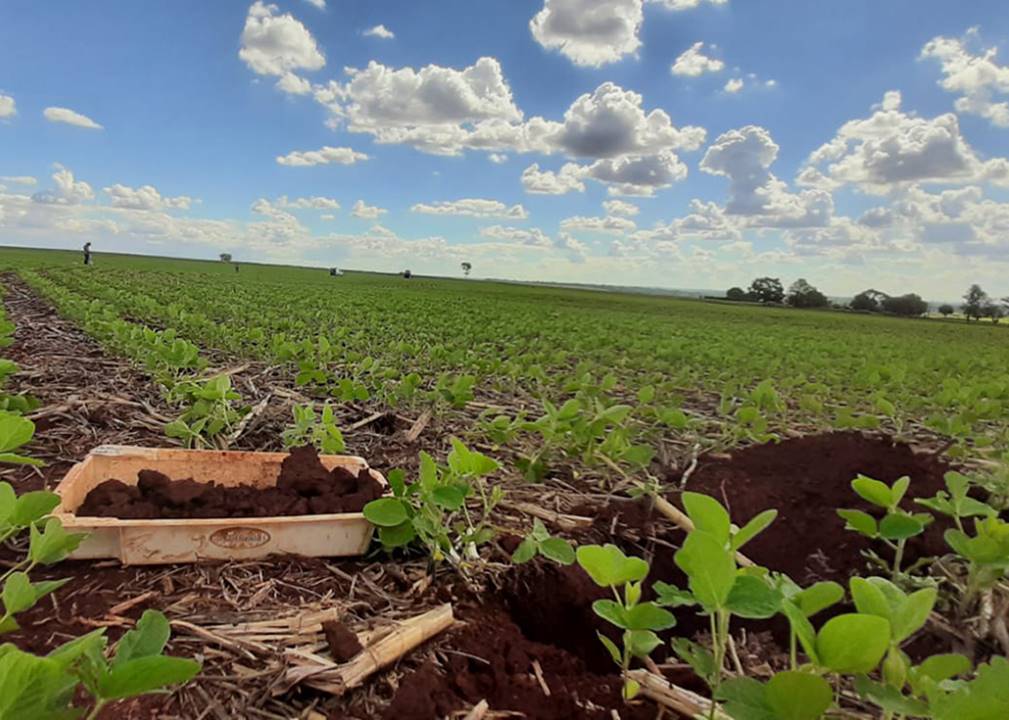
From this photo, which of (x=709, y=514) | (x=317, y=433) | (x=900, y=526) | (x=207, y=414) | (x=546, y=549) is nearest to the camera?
(x=709, y=514)

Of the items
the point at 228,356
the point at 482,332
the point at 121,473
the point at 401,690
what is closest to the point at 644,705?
the point at 401,690

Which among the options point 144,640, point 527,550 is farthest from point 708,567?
point 144,640

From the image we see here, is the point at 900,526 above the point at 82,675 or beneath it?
above

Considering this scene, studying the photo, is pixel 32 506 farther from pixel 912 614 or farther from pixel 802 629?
pixel 912 614

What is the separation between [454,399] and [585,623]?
1.64m

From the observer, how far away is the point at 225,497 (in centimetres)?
211

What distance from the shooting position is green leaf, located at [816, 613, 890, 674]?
846 millimetres

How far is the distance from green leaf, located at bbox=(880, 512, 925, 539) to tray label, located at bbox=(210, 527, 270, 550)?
65.2 inches

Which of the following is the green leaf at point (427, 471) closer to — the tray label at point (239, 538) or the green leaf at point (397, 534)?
the green leaf at point (397, 534)

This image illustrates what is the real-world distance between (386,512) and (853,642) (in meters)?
1.21

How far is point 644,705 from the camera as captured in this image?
1317 mm

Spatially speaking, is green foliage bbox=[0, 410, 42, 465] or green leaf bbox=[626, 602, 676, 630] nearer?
green leaf bbox=[626, 602, 676, 630]

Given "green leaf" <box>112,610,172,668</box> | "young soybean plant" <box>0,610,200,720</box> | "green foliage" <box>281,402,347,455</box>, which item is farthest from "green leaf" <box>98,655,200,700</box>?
"green foliage" <box>281,402,347,455</box>

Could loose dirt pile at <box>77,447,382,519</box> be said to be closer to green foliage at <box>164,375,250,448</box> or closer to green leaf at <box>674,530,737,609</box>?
green foliage at <box>164,375,250,448</box>
